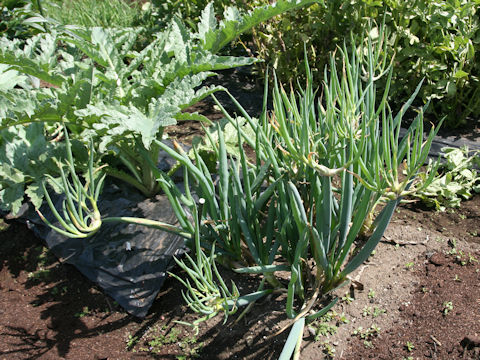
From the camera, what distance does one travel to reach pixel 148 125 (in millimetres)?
1660

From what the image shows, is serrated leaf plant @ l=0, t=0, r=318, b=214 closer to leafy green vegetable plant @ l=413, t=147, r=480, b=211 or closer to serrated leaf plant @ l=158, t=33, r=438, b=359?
serrated leaf plant @ l=158, t=33, r=438, b=359

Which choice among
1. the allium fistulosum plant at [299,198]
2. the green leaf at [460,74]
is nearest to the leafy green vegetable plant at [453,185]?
the green leaf at [460,74]

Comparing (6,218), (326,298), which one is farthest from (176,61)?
(6,218)

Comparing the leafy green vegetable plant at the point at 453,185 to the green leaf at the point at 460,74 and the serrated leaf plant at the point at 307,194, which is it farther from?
the serrated leaf plant at the point at 307,194

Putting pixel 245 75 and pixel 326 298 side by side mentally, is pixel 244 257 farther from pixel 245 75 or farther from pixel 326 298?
pixel 245 75

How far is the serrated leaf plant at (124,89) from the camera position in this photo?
1763mm

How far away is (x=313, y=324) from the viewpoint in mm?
1714

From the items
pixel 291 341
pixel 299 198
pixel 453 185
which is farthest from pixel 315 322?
pixel 453 185

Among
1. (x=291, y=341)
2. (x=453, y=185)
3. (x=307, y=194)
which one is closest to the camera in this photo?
(x=291, y=341)

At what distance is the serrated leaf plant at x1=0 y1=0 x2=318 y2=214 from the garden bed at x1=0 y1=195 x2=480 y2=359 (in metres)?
0.48

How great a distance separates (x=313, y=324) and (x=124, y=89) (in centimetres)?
129

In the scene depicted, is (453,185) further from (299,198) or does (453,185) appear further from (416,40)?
(299,198)

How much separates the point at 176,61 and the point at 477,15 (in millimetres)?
1912

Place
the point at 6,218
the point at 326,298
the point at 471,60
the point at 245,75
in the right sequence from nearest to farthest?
the point at 326,298 → the point at 6,218 → the point at 471,60 → the point at 245,75
